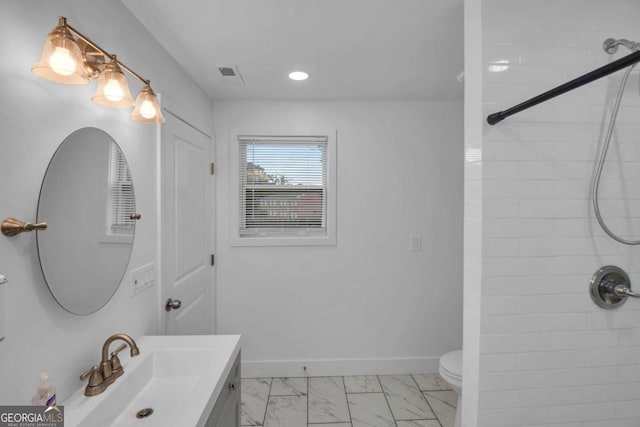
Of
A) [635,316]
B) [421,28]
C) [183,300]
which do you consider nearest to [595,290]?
[635,316]

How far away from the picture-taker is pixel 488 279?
121 centimetres

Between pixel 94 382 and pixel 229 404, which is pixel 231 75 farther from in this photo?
pixel 229 404

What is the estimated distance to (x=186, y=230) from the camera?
2.05 m

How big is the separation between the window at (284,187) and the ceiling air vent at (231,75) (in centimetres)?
54

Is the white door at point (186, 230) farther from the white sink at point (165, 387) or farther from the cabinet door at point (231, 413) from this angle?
the cabinet door at point (231, 413)

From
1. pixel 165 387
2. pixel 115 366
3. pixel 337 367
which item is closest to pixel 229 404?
pixel 165 387

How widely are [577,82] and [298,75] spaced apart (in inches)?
64.4

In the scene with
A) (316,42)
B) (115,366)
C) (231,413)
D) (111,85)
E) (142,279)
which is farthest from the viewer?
(316,42)

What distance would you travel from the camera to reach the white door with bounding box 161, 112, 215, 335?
5.85 feet

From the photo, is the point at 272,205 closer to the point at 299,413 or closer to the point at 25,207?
the point at 299,413

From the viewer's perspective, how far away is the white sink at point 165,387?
993mm

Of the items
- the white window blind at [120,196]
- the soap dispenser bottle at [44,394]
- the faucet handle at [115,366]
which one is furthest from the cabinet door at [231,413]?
the white window blind at [120,196]

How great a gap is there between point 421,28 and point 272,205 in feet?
5.71

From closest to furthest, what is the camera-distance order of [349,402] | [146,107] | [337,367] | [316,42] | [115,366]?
[115,366]
[146,107]
[316,42]
[349,402]
[337,367]
